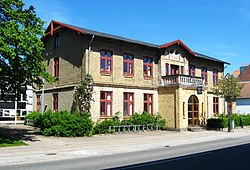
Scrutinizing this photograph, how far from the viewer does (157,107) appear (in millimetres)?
29141

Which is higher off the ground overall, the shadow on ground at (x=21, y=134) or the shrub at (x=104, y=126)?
the shrub at (x=104, y=126)

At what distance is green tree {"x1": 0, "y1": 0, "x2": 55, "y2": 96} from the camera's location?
15273 mm

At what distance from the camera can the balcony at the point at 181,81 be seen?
27.4m

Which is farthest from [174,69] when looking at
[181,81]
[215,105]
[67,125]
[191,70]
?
[67,125]

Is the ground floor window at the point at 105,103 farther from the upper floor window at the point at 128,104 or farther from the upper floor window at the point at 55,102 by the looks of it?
the upper floor window at the point at 55,102

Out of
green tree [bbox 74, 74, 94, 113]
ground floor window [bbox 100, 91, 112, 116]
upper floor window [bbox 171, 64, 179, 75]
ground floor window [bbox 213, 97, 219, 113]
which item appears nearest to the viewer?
green tree [bbox 74, 74, 94, 113]

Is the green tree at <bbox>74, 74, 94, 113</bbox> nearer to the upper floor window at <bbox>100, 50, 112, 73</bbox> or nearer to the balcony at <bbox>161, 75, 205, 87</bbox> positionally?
the upper floor window at <bbox>100, 50, 112, 73</bbox>

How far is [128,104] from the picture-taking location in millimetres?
26562

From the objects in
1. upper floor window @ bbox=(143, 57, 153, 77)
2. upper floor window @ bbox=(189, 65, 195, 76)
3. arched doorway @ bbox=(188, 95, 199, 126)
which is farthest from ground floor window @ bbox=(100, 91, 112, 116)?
upper floor window @ bbox=(189, 65, 195, 76)

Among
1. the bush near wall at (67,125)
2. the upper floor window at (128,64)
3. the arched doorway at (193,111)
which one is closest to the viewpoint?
the bush near wall at (67,125)

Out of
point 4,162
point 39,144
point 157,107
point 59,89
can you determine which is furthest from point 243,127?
point 4,162

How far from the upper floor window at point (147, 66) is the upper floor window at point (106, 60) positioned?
424 centimetres

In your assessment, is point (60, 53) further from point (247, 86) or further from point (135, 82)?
point (247, 86)

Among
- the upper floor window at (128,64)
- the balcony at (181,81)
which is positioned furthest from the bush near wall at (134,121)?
the upper floor window at (128,64)
